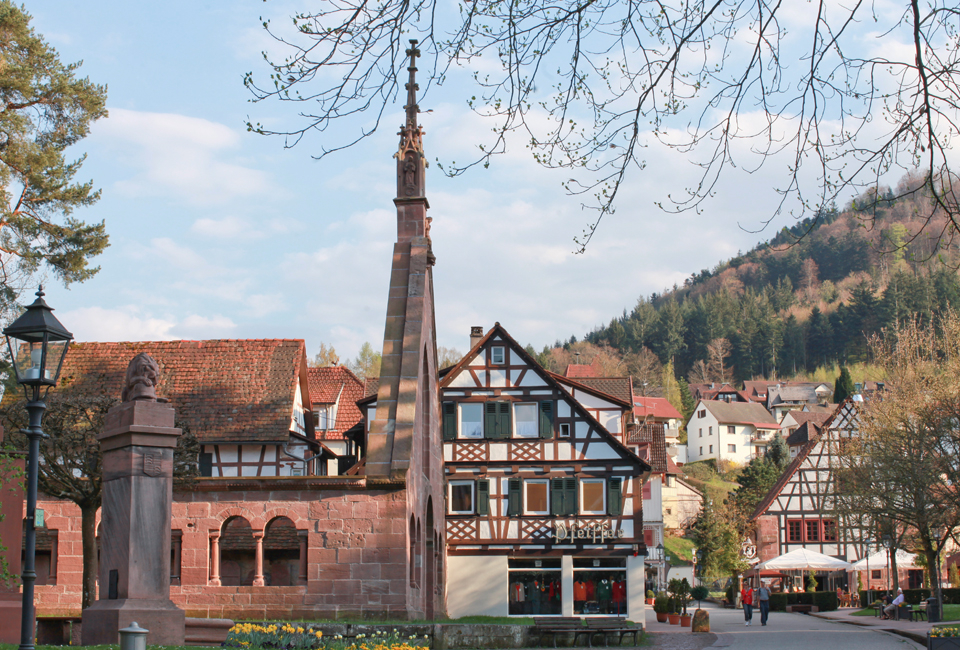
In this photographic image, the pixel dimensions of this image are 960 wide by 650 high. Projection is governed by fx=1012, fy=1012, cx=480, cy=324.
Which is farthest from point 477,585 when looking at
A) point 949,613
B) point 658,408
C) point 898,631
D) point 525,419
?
point 658,408

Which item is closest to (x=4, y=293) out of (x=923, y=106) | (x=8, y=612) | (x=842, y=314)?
(x=8, y=612)

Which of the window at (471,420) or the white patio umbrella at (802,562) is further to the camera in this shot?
the white patio umbrella at (802,562)

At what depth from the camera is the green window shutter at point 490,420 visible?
3478cm

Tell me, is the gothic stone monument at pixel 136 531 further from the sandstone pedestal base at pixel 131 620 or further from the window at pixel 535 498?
the window at pixel 535 498

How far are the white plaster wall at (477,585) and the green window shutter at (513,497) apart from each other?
4.98ft

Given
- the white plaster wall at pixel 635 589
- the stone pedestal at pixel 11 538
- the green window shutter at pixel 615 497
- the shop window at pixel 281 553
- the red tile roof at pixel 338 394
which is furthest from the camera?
the red tile roof at pixel 338 394

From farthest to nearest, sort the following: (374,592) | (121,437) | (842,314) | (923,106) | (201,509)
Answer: (842,314), (201,509), (374,592), (121,437), (923,106)

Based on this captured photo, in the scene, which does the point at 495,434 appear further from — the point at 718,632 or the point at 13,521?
the point at 13,521

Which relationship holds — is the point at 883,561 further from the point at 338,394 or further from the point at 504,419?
the point at 338,394

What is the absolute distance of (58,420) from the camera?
1780 centimetres

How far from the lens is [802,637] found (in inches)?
1033

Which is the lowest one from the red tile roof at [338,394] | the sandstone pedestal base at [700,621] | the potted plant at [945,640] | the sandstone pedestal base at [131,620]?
the sandstone pedestal base at [700,621]

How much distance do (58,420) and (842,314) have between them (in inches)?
6053

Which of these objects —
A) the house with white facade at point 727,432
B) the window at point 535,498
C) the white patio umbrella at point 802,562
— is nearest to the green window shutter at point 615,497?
the window at point 535,498
